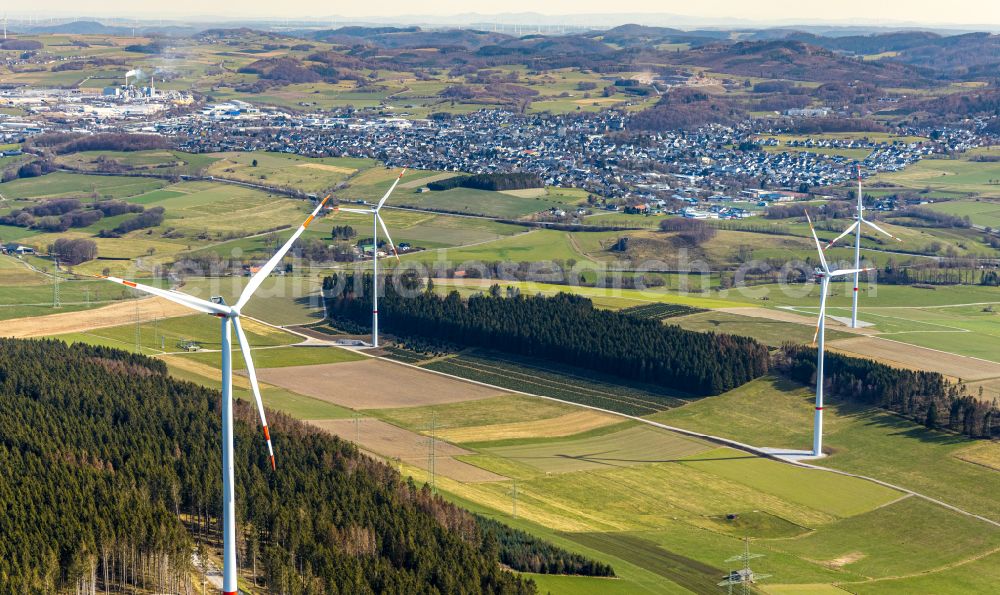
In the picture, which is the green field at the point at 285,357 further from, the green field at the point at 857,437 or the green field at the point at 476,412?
the green field at the point at 857,437

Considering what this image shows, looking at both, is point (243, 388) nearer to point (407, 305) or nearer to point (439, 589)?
point (407, 305)

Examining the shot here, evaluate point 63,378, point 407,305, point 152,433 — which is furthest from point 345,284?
point 152,433

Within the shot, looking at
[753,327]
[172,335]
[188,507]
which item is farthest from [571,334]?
[188,507]

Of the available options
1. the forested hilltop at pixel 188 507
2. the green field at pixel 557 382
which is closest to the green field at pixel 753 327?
the green field at pixel 557 382

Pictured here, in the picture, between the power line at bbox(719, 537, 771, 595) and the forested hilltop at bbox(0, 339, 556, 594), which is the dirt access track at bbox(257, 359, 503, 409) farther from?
the power line at bbox(719, 537, 771, 595)

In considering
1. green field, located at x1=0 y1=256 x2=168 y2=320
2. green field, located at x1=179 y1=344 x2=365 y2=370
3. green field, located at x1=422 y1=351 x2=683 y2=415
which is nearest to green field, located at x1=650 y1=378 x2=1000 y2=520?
green field, located at x1=422 y1=351 x2=683 y2=415

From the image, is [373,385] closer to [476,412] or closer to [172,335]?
[476,412]
